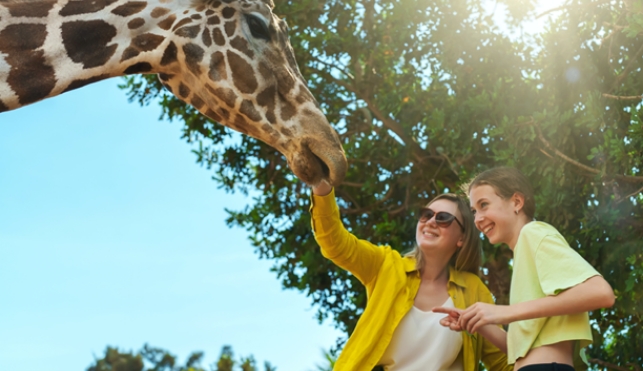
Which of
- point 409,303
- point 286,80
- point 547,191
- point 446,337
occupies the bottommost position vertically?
point 446,337

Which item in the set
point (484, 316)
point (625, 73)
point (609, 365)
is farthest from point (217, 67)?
point (609, 365)

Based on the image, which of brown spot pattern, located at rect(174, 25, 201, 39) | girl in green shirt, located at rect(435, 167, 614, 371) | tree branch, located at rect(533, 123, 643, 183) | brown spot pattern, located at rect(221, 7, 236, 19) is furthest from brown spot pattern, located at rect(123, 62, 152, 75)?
tree branch, located at rect(533, 123, 643, 183)

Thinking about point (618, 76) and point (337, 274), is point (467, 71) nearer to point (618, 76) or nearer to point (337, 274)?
point (618, 76)

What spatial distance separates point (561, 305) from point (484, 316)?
29 centimetres

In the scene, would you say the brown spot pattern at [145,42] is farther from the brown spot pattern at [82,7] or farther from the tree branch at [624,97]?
the tree branch at [624,97]

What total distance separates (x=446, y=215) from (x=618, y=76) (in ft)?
7.48

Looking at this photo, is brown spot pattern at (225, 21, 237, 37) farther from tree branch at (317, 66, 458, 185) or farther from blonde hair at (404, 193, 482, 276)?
tree branch at (317, 66, 458, 185)

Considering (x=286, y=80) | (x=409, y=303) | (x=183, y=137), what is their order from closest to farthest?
1. (x=286, y=80)
2. (x=409, y=303)
3. (x=183, y=137)

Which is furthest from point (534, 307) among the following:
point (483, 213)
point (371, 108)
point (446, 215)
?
point (371, 108)

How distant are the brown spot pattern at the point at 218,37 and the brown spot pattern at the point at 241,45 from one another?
0.04 meters

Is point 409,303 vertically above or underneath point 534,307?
above

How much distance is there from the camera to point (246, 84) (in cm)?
335

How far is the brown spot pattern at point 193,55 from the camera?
10.9ft

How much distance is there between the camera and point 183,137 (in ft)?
28.1
